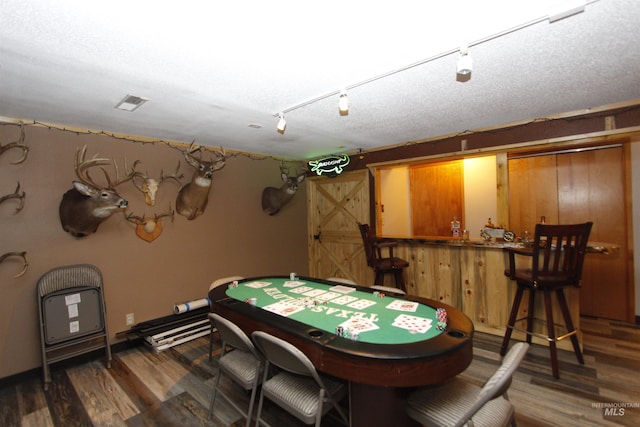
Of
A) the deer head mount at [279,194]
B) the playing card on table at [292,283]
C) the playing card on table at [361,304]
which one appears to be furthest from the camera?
the deer head mount at [279,194]

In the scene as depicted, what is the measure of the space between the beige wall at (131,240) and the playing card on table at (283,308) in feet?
7.26

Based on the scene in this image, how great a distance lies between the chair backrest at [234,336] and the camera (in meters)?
1.95

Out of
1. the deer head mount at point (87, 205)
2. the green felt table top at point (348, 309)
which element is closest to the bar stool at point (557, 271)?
the green felt table top at point (348, 309)

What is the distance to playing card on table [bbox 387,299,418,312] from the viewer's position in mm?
2215

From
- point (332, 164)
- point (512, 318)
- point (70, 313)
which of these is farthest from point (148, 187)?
point (512, 318)

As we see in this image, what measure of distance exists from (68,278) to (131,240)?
715 millimetres

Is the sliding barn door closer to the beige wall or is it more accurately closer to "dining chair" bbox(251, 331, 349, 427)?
the beige wall

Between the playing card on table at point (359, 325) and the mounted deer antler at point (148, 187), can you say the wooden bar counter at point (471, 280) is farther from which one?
the mounted deer antler at point (148, 187)

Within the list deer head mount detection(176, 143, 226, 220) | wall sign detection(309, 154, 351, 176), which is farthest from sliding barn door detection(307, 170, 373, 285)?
deer head mount detection(176, 143, 226, 220)

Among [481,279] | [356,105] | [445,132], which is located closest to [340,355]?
[356,105]

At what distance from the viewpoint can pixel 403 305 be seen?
2289 millimetres

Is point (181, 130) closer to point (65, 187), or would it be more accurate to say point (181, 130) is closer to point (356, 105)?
point (65, 187)

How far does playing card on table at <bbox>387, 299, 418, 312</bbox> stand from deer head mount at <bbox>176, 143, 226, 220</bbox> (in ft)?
9.26

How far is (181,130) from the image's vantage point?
137 inches
